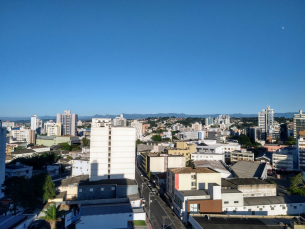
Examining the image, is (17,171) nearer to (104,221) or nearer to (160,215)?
(104,221)

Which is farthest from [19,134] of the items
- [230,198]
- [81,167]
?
[230,198]

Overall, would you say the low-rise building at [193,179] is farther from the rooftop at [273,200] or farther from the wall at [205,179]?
the rooftop at [273,200]

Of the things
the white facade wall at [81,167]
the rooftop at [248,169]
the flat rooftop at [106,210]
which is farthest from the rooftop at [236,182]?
the white facade wall at [81,167]

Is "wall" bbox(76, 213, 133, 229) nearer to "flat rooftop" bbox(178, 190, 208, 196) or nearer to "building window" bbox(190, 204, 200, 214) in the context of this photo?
"building window" bbox(190, 204, 200, 214)

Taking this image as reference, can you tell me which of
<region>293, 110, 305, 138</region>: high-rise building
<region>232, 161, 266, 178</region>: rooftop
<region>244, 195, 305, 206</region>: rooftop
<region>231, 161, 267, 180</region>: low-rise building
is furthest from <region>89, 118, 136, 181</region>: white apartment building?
<region>293, 110, 305, 138</region>: high-rise building

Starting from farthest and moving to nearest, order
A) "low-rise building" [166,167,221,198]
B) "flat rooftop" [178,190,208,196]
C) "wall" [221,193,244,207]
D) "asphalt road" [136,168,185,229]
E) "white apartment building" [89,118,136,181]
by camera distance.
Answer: "white apartment building" [89,118,136,181] → "low-rise building" [166,167,221,198] → "wall" [221,193,244,207] → "flat rooftop" [178,190,208,196] → "asphalt road" [136,168,185,229]

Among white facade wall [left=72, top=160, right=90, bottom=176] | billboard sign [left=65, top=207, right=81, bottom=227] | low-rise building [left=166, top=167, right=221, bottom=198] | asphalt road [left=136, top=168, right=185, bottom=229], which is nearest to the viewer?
billboard sign [left=65, top=207, right=81, bottom=227]

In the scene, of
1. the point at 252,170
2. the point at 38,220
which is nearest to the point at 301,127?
the point at 252,170
